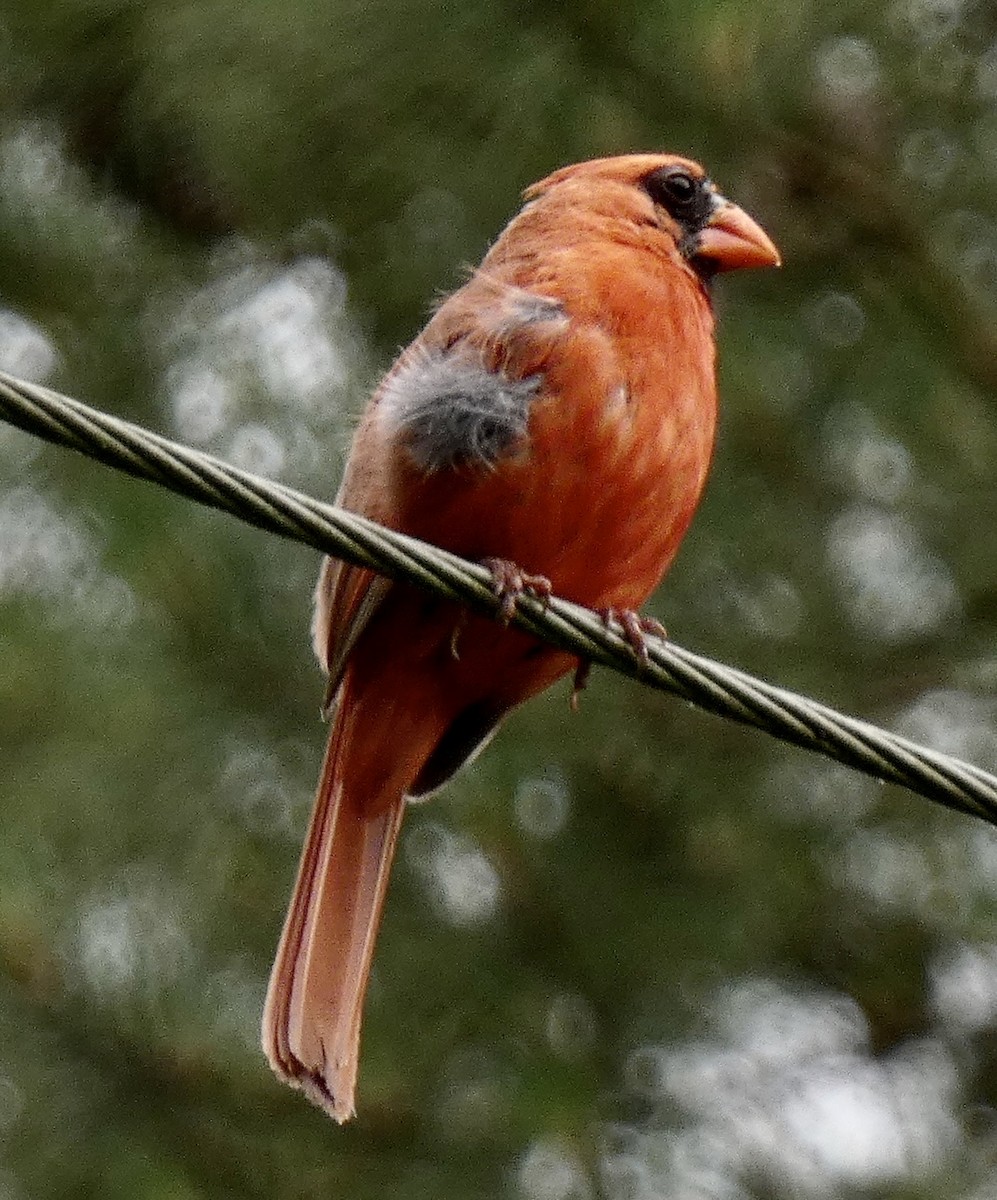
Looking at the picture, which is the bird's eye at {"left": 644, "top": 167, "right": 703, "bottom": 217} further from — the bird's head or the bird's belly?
the bird's belly

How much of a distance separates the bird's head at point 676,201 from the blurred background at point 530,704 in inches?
9.2

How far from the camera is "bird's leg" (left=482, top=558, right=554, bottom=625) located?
3.49 metres

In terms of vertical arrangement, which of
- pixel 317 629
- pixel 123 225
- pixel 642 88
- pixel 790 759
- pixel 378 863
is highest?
pixel 642 88

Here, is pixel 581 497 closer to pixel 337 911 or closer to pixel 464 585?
pixel 464 585

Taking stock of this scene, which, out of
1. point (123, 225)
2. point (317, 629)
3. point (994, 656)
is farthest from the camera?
point (123, 225)

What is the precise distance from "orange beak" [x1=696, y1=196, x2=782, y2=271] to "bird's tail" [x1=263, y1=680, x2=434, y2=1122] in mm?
1099

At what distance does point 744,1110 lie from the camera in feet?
18.0

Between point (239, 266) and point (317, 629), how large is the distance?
140 centimetres

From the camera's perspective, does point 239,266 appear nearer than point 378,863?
No

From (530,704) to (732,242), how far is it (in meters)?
1.24

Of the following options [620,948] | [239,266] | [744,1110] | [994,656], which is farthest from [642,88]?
[744,1110]

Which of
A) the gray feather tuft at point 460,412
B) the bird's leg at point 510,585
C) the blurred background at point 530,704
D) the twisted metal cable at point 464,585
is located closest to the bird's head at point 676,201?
the blurred background at point 530,704

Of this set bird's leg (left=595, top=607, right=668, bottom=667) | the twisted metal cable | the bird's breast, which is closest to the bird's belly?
the bird's breast

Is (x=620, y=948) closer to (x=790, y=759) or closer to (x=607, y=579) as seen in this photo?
(x=790, y=759)
